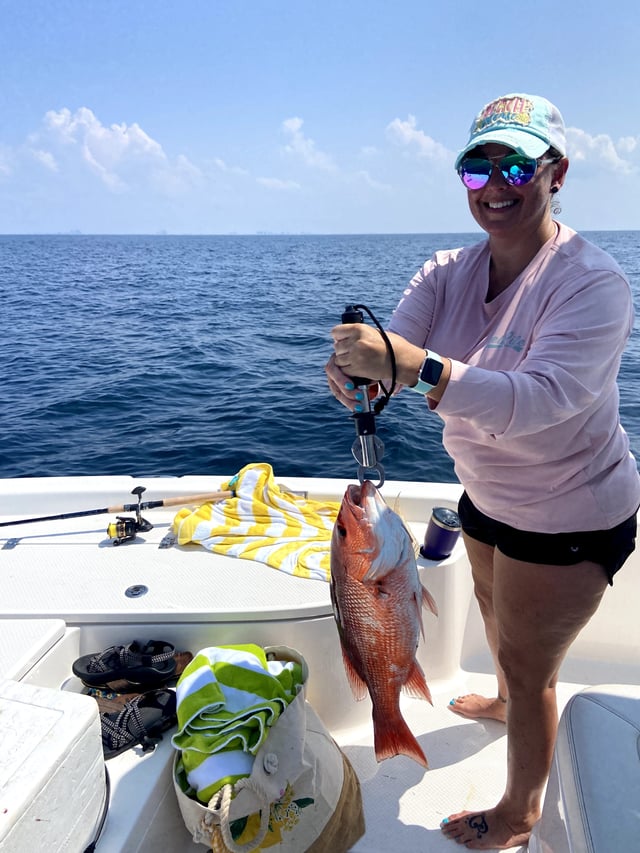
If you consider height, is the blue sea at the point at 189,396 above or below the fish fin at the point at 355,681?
below

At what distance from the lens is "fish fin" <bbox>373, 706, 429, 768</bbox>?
5.83 feet

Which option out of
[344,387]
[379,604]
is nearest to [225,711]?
[379,604]

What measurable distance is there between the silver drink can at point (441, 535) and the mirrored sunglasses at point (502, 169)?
1.72 m

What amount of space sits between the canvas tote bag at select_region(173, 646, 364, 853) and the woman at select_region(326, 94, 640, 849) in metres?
0.64

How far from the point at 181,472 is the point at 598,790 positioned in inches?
252

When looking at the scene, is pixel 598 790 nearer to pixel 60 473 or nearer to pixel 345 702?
pixel 345 702

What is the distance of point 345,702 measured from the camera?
2.75 metres

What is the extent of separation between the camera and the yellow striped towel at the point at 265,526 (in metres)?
2.87

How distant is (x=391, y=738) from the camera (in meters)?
1.78

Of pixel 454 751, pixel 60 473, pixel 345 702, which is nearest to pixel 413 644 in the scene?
pixel 345 702

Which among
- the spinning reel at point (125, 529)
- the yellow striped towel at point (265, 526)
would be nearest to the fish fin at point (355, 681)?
the yellow striped towel at point (265, 526)

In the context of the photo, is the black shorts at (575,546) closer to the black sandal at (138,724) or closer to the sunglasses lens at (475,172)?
the sunglasses lens at (475,172)

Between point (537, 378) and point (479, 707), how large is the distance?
7.16 ft

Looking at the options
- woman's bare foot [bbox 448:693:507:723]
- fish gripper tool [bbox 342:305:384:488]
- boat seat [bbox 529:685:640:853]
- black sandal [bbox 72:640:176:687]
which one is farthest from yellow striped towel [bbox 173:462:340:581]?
boat seat [bbox 529:685:640:853]
